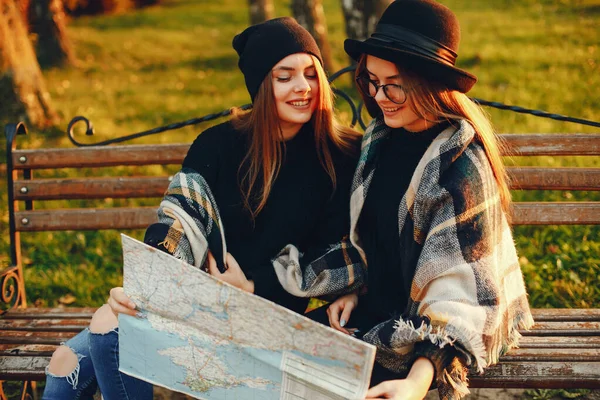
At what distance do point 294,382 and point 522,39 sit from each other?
8276mm

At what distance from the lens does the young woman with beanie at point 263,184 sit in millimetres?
2744

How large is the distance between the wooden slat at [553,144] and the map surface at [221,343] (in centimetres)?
173

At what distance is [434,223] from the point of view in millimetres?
2385

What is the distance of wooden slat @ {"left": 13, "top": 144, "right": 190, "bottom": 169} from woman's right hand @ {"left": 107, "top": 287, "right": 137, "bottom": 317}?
4.02 ft

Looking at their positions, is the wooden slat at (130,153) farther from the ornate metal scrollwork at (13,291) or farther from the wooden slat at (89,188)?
the ornate metal scrollwork at (13,291)

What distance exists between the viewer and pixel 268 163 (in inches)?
112

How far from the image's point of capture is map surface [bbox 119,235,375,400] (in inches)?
78.8

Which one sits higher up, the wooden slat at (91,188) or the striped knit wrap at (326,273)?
the wooden slat at (91,188)

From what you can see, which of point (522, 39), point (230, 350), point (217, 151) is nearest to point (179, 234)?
point (217, 151)

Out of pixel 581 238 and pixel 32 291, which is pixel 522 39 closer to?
pixel 581 238

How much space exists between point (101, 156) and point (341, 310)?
1584 mm

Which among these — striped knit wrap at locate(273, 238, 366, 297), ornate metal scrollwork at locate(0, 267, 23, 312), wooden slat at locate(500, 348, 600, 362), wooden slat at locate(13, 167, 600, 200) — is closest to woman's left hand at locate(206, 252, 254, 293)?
striped knit wrap at locate(273, 238, 366, 297)

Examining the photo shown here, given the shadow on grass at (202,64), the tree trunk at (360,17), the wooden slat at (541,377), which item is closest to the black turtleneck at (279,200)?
the wooden slat at (541,377)

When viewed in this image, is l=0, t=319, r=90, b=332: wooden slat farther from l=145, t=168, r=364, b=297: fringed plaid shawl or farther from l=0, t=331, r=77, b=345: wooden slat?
l=145, t=168, r=364, b=297: fringed plaid shawl
